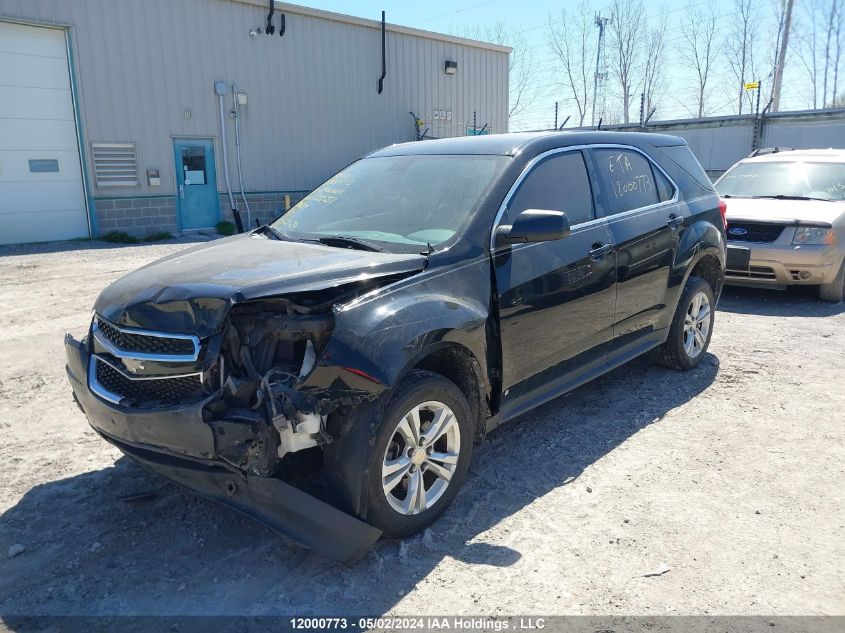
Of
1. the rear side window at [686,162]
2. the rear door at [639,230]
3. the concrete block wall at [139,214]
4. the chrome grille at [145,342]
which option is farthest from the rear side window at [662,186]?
the concrete block wall at [139,214]

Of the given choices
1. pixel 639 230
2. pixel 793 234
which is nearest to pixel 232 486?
pixel 639 230

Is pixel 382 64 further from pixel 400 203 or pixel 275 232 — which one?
pixel 400 203

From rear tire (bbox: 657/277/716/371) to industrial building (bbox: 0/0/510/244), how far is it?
12.9 m

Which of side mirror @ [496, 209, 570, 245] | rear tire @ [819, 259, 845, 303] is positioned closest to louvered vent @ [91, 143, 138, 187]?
side mirror @ [496, 209, 570, 245]

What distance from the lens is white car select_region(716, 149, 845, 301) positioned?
25.8 ft

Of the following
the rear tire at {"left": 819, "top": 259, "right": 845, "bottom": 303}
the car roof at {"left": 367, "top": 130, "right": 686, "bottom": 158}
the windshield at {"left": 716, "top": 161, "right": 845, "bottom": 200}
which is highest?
the car roof at {"left": 367, "top": 130, "right": 686, "bottom": 158}

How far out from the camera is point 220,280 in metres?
2.94

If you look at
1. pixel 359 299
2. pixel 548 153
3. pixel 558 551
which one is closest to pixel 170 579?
pixel 359 299

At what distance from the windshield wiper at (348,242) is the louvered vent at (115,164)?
12.4 m

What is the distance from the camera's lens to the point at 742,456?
411cm

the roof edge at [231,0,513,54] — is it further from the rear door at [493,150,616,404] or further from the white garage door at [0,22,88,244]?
the rear door at [493,150,616,404]

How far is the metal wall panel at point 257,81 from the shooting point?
45.8 ft

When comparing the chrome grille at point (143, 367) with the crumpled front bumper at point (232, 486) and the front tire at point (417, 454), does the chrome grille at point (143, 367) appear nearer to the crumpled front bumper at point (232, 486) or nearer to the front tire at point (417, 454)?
the crumpled front bumper at point (232, 486)

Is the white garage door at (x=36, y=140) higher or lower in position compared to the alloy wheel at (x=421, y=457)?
higher
